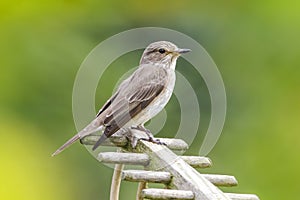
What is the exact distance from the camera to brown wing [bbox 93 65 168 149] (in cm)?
431

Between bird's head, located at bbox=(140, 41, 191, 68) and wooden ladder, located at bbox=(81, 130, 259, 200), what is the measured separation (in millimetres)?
905

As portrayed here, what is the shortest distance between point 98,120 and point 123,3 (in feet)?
10.1

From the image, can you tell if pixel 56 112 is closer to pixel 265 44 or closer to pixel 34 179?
pixel 34 179

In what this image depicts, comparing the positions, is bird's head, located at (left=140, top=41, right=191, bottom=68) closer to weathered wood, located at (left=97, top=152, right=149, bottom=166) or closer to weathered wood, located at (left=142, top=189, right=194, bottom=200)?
weathered wood, located at (left=97, top=152, right=149, bottom=166)

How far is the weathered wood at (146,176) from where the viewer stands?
126 inches

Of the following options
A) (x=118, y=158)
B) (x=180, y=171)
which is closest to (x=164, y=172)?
(x=180, y=171)

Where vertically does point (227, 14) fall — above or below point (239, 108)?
above

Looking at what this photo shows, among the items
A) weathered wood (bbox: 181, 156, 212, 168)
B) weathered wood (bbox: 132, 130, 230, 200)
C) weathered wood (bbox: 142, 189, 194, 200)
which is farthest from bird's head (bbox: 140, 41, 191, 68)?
weathered wood (bbox: 142, 189, 194, 200)

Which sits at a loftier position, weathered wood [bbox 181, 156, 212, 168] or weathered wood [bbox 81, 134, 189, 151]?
weathered wood [bbox 81, 134, 189, 151]

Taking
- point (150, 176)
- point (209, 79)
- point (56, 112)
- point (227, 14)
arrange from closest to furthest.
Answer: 1. point (150, 176)
2. point (209, 79)
3. point (56, 112)
4. point (227, 14)

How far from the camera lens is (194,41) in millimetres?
6918

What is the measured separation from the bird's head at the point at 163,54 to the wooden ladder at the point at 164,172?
0.90 metres

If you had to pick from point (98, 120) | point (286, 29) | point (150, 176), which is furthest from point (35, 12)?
point (150, 176)

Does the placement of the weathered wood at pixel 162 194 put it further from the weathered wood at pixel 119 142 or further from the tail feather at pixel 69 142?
the tail feather at pixel 69 142
